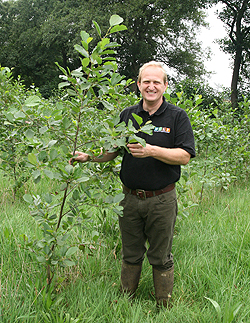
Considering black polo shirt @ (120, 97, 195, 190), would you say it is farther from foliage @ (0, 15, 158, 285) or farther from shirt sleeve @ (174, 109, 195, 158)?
foliage @ (0, 15, 158, 285)

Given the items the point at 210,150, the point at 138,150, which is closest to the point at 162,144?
the point at 138,150

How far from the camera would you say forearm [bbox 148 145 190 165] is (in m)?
1.99

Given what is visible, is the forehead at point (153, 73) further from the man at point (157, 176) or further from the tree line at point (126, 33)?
the tree line at point (126, 33)

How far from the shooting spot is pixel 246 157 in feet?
18.7

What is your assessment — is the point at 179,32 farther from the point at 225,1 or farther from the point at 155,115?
the point at 155,115

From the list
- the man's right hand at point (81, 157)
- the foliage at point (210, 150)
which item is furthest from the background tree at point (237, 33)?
the man's right hand at point (81, 157)

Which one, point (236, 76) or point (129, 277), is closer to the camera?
point (129, 277)

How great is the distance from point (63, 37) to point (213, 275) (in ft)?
81.6

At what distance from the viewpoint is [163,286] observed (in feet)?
7.98

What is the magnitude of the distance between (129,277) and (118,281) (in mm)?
219

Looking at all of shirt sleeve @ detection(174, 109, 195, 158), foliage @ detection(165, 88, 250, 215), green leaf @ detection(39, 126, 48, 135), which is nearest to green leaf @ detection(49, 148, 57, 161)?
green leaf @ detection(39, 126, 48, 135)

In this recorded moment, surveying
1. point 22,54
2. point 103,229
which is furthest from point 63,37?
point 103,229

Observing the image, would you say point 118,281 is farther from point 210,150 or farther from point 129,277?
point 210,150

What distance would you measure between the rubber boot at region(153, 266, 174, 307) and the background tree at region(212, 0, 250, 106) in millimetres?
21492
